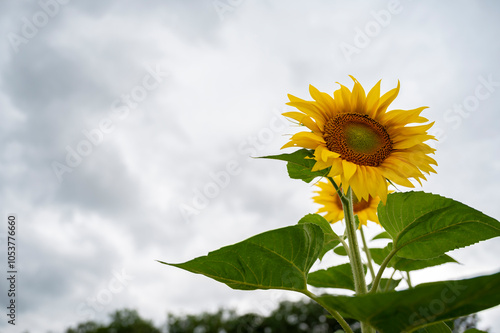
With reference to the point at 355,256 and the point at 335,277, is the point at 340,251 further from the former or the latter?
the point at 355,256

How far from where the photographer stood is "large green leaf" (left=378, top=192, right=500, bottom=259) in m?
1.09

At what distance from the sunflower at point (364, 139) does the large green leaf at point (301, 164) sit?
0.03 m

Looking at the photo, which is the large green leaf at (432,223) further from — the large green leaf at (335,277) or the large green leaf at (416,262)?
the large green leaf at (335,277)

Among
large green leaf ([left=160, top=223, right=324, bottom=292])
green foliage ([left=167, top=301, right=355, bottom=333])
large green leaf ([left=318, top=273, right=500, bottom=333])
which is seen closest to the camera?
large green leaf ([left=318, top=273, right=500, bottom=333])

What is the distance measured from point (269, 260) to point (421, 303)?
16.9 inches

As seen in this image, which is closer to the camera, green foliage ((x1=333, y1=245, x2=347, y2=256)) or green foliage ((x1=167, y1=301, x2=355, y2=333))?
green foliage ((x1=333, y1=245, x2=347, y2=256))

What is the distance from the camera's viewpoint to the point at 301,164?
1.20 m

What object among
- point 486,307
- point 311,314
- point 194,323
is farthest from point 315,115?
point 194,323

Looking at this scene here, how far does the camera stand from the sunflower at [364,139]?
1217mm

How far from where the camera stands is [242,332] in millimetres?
14609

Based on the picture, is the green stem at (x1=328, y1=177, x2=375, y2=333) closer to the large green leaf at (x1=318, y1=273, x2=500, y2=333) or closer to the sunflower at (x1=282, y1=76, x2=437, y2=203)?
the sunflower at (x1=282, y1=76, x2=437, y2=203)

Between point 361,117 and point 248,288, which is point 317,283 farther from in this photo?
point 361,117

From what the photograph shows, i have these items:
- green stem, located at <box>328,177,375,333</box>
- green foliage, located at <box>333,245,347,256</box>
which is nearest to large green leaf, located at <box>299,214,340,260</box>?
green stem, located at <box>328,177,375,333</box>

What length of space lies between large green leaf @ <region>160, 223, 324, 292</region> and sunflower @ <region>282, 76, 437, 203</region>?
0.23 metres
